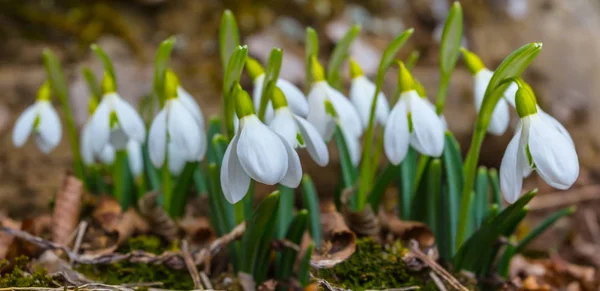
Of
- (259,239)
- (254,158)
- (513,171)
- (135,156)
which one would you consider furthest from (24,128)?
(513,171)

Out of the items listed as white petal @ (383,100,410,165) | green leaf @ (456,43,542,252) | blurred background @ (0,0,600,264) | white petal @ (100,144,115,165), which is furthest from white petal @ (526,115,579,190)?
blurred background @ (0,0,600,264)

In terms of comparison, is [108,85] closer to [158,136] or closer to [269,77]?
[158,136]

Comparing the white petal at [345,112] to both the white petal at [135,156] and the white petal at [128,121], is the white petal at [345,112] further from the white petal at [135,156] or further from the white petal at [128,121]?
the white petal at [135,156]

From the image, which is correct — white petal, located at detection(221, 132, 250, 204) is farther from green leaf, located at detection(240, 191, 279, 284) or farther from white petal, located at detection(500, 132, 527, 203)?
white petal, located at detection(500, 132, 527, 203)

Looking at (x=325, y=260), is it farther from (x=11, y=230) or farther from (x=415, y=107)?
(x=11, y=230)

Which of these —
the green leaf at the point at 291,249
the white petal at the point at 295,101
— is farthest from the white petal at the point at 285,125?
the green leaf at the point at 291,249

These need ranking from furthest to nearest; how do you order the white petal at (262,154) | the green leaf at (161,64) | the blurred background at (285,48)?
the blurred background at (285,48) → the green leaf at (161,64) → the white petal at (262,154)
